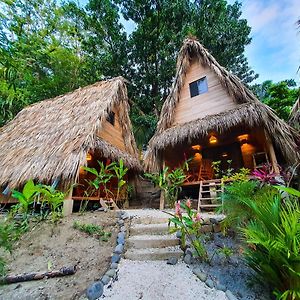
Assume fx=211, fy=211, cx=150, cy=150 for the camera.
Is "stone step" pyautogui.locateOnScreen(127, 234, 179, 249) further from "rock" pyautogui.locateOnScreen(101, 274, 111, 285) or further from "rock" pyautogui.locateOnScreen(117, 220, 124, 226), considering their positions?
"rock" pyautogui.locateOnScreen(101, 274, 111, 285)

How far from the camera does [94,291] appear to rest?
2.10 metres

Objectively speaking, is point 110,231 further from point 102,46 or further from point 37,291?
point 102,46

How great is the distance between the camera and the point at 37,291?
7.25 feet

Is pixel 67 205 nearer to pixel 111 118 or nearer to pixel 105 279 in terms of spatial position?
pixel 105 279

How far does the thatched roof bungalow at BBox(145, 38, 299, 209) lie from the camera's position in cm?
592

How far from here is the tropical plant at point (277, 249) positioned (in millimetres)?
1773

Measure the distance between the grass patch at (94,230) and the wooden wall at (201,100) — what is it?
520 centimetres

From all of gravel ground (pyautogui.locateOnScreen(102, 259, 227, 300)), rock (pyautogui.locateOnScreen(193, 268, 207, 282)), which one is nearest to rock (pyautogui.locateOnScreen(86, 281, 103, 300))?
gravel ground (pyautogui.locateOnScreen(102, 259, 227, 300))

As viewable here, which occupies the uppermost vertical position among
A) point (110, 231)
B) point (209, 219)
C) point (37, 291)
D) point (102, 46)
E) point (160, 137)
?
point (102, 46)

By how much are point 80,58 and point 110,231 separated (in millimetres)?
14390

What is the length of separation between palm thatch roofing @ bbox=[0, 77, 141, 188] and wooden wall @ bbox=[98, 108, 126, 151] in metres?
0.22

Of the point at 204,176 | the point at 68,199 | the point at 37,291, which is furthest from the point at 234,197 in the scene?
the point at 204,176

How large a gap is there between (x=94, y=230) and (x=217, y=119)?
15.5 feet

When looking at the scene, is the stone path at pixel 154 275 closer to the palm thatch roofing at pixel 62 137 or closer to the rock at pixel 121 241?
the rock at pixel 121 241
